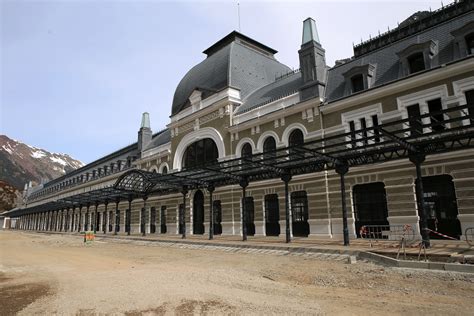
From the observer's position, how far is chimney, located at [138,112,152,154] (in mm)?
42188

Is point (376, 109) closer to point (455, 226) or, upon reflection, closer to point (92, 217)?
point (455, 226)

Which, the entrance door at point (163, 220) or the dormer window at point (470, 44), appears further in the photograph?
the entrance door at point (163, 220)

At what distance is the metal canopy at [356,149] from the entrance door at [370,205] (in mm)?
1979

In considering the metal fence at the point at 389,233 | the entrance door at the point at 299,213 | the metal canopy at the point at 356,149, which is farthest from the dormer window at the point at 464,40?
the entrance door at the point at 299,213

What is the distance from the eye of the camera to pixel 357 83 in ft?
67.1

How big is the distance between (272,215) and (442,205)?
10985 mm

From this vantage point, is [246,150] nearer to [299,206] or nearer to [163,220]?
[299,206]

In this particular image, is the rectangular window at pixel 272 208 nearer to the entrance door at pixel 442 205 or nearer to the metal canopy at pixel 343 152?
the metal canopy at pixel 343 152

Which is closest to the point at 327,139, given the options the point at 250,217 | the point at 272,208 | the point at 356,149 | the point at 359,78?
the point at 356,149

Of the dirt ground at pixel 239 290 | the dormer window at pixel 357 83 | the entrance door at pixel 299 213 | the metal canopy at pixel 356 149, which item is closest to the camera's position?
the dirt ground at pixel 239 290

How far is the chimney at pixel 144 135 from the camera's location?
138 ft

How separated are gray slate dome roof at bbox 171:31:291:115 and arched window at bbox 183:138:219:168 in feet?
14.2

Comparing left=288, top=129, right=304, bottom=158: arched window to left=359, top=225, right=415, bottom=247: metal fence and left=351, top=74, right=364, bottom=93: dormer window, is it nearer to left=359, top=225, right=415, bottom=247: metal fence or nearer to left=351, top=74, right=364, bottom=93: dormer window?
left=351, top=74, right=364, bottom=93: dormer window

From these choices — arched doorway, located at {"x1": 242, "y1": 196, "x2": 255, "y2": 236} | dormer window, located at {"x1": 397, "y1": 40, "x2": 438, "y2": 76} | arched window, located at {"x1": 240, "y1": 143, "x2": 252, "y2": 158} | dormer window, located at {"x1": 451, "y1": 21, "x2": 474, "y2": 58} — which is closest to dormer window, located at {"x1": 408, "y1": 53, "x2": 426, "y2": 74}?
dormer window, located at {"x1": 397, "y1": 40, "x2": 438, "y2": 76}
